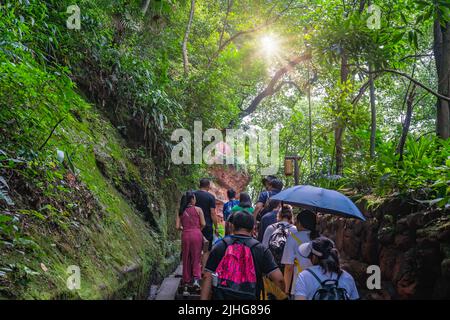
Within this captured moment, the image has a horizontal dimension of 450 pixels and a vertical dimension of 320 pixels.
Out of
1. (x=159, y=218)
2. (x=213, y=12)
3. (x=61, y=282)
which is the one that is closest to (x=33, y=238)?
(x=61, y=282)

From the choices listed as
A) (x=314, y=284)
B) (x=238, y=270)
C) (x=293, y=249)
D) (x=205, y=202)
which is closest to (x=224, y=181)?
(x=205, y=202)

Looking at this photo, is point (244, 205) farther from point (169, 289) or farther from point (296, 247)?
point (296, 247)

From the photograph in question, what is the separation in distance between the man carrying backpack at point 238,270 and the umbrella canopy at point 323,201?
64.2 inches

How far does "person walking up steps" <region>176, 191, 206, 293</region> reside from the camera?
666cm

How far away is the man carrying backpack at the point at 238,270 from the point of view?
3490 millimetres

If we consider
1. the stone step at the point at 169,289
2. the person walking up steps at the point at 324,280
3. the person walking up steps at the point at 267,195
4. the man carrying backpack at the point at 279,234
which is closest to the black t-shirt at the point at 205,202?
the person walking up steps at the point at 267,195

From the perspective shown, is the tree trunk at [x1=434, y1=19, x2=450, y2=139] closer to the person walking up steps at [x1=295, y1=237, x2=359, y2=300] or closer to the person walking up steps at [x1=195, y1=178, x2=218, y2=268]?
the person walking up steps at [x1=195, y1=178, x2=218, y2=268]

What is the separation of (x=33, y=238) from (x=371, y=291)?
434 centimetres

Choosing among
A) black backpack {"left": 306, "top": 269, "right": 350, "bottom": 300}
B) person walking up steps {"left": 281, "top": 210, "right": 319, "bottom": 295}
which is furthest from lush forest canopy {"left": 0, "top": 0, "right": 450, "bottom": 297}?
black backpack {"left": 306, "top": 269, "right": 350, "bottom": 300}

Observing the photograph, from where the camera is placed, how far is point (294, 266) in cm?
455

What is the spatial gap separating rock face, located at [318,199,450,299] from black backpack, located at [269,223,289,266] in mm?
1494

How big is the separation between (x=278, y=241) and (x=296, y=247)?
41 cm

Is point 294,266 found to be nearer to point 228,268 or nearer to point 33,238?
point 228,268

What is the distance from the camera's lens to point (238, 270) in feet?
11.5
